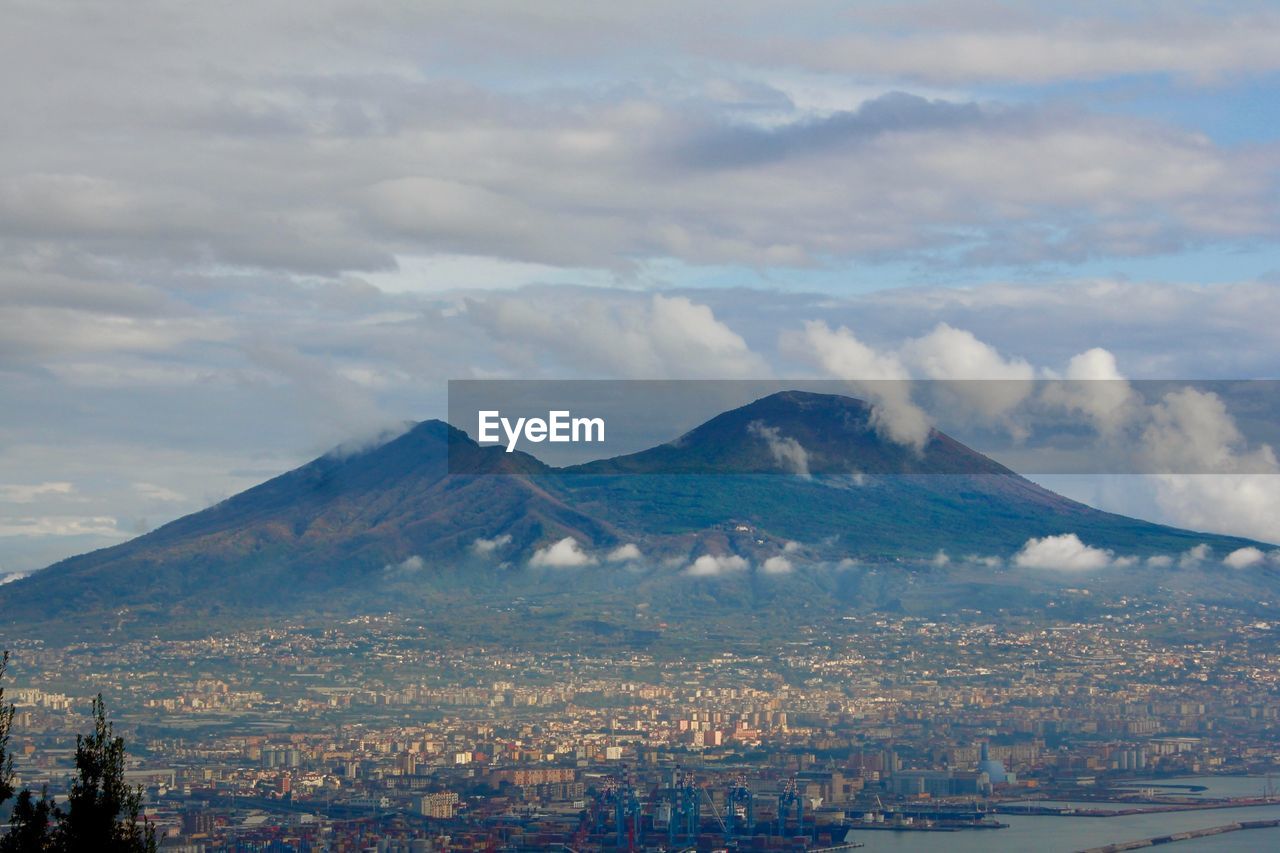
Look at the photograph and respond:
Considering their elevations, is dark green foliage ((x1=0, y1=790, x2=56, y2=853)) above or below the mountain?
below

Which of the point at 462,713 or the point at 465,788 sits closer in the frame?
the point at 465,788

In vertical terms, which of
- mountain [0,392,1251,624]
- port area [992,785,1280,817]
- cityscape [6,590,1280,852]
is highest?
mountain [0,392,1251,624]

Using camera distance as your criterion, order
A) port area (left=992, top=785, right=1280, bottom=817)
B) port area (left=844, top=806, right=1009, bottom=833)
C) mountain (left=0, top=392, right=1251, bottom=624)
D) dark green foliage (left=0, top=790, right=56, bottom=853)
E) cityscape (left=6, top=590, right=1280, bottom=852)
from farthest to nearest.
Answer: mountain (left=0, top=392, right=1251, bottom=624), port area (left=992, top=785, right=1280, bottom=817), port area (left=844, top=806, right=1009, bottom=833), cityscape (left=6, top=590, right=1280, bottom=852), dark green foliage (left=0, top=790, right=56, bottom=853)

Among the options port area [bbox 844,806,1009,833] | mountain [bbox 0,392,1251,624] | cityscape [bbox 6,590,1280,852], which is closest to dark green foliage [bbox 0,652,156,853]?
cityscape [bbox 6,590,1280,852]

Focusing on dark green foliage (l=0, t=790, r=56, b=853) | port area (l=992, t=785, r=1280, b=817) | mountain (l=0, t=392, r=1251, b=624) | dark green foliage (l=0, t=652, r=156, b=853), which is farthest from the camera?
mountain (l=0, t=392, r=1251, b=624)

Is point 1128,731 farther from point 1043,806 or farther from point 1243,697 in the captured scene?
point 1043,806

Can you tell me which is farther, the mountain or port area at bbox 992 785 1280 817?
the mountain

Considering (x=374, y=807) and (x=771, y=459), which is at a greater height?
(x=771, y=459)

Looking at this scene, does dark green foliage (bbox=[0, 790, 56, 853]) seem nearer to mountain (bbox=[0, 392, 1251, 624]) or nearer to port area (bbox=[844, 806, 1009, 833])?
port area (bbox=[844, 806, 1009, 833])

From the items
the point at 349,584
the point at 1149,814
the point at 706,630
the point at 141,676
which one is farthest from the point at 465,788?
the point at 349,584
